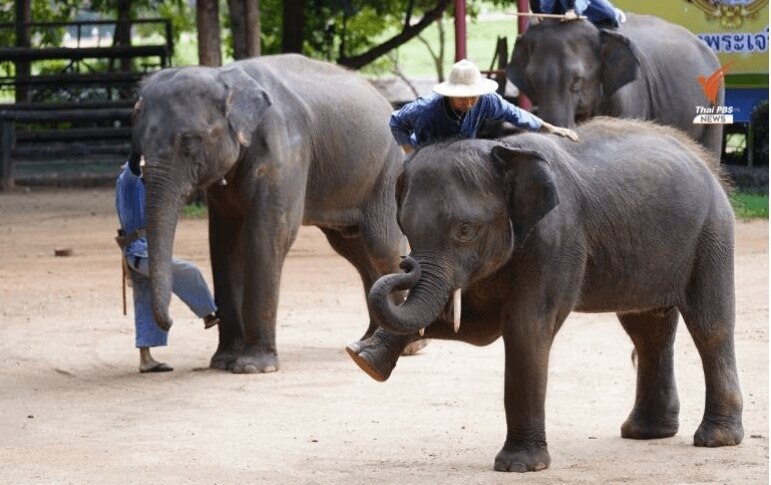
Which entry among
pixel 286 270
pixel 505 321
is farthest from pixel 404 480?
pixel 286 270

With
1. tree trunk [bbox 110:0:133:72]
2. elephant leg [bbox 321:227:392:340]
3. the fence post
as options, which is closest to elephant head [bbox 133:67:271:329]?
elephant leg [bbox 321:227:392:340]

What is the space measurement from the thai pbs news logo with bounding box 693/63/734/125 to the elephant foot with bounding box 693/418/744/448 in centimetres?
476

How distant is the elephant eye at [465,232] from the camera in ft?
23.8

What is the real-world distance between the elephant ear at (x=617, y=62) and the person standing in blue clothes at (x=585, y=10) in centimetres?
30

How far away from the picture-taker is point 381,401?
9.58m

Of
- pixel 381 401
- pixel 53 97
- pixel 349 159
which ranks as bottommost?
pixel 53 97

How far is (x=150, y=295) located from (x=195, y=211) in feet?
32.1

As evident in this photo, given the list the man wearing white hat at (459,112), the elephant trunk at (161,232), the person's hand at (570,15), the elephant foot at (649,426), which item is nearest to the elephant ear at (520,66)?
the person's hand at (570,15)

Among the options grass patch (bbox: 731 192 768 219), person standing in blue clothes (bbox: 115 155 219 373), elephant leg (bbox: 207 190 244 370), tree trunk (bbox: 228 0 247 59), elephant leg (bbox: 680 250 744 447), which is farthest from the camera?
tree trunk (bbox: 228 0 247 59)

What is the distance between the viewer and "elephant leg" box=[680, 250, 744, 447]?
26.5 feet

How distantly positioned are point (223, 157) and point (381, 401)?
1.90 m

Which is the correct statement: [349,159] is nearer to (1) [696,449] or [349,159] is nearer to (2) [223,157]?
(2) [223,157]

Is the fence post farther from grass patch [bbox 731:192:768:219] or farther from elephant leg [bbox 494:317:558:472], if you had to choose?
elephant leg [bbox 494:317:558:472]

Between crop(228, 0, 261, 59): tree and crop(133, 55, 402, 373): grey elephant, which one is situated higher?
crop(133, 55, 402, 373): grey elephant
